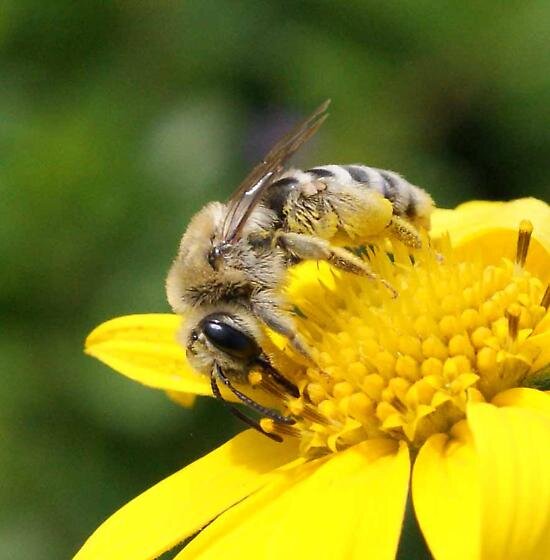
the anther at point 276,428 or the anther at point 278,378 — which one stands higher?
the anther at point 278,378

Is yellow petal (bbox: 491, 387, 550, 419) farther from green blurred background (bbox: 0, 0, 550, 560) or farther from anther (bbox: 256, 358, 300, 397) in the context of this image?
green blurred background (bbox: 0, 0, 550, 560)

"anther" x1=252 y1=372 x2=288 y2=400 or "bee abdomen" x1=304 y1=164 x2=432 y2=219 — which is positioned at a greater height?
"bee abdomen" x1=304 y1=164 x2=432 y2=219

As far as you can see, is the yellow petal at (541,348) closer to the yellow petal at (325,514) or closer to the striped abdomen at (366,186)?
the yellow petal at (325,514)

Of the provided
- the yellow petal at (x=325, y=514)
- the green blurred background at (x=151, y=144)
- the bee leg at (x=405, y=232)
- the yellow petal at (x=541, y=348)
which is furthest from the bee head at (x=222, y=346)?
the green blurred background at (x=151, y=144)

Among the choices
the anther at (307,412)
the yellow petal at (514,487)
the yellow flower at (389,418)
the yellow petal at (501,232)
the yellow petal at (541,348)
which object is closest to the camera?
the yellow petal at (514,487)

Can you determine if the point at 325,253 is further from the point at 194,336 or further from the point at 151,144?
the point at 151,144

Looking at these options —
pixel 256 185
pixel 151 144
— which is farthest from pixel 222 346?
pixel 151 144

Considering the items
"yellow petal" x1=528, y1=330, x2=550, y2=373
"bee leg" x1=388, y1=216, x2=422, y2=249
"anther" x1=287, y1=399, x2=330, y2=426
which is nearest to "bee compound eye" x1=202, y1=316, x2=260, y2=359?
"anther" x1=287, y1=399, x2=330, y2=426
